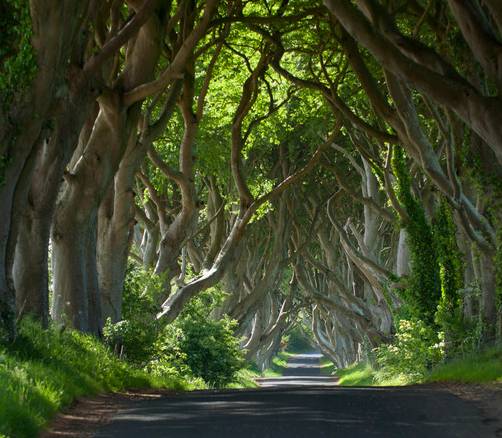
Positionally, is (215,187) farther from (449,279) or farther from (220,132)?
(449,279)

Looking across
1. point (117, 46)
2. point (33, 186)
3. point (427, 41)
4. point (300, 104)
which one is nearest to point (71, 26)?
point (117, 46)

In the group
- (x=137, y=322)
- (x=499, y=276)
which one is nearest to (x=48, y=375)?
(x=137, y=322)

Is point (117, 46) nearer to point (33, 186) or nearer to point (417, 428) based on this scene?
point (33, 186)

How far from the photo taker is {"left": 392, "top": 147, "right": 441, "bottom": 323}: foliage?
23047 mm

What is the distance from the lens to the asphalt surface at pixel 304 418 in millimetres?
8664

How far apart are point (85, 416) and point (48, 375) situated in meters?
0.87

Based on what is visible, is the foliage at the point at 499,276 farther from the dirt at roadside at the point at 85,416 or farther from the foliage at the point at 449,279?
the dirt at roadside at the point at 85,416

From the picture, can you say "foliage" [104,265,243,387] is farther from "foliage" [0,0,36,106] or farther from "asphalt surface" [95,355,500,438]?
"foliage" [0,0,36,106]

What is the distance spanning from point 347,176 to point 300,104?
24.1 ft

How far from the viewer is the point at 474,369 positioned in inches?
659

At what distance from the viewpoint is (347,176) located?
1393 inches

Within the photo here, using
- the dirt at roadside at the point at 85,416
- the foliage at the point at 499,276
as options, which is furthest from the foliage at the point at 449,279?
the dirt at roadside at the point at 85,416

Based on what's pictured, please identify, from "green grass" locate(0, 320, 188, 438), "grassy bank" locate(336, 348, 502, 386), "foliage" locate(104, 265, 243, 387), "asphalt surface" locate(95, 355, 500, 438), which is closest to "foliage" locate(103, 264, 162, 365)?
"foliage" locate(104, 265, 243, 387)

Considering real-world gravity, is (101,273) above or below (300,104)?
below
